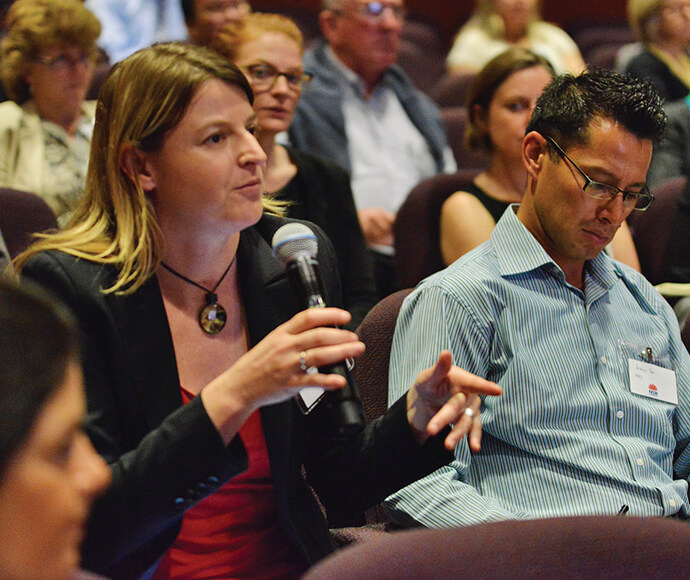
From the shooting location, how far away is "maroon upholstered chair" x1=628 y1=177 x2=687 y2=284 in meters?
2.73

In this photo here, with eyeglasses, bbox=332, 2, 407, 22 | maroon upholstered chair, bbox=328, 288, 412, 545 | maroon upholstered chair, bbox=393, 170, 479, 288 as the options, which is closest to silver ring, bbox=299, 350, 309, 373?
maroon upholstered chair, bbox=328, 288, 412, 545

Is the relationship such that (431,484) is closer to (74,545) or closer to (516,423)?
(516,423)

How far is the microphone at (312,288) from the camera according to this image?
1.03 metres

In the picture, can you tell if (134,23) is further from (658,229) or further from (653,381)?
(653,381)

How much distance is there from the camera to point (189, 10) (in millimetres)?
3539

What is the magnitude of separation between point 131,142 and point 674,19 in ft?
10.7

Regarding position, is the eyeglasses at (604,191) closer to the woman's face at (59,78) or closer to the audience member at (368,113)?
the audience member at (368,113)

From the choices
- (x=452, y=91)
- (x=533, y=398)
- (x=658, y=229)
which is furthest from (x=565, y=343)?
(x=452, y=91)

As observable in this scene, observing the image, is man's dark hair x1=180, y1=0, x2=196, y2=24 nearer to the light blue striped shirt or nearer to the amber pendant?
the light blue striped shirt

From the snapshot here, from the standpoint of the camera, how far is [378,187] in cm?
328

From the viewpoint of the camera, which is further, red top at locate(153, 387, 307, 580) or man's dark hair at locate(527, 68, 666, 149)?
man's dark hair at locate(527, 68, 666, 149)

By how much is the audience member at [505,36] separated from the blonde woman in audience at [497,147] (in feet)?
7.06

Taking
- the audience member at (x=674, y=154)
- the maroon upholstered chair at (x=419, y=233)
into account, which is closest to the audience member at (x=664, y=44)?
the audience member at (x=674, y=154)

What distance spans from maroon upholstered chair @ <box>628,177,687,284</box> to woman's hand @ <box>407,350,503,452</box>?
1668 millimetres
